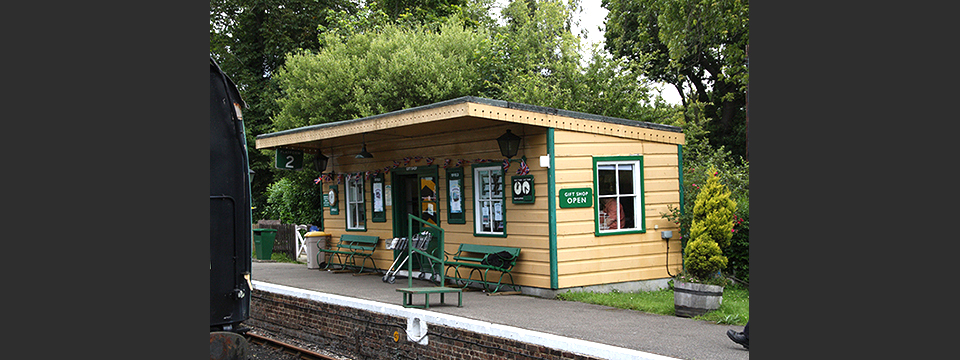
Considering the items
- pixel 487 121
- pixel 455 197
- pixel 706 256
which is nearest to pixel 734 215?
pixel 706 256

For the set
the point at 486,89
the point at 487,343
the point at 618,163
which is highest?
the point at 486,89

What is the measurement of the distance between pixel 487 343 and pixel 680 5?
656 inches

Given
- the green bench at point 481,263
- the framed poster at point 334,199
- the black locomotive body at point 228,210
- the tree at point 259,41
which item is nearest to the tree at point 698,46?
the framed poster at point 334,199

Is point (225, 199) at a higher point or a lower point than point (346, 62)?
lower

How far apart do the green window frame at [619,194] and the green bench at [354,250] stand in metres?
4.90

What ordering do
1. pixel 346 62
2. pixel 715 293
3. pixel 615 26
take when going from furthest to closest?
pixel 615 26 < pixel 346 62 < pixel 715 293

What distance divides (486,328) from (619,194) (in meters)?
4.25

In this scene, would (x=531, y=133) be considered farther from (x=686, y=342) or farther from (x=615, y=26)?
(x=615, y=26)

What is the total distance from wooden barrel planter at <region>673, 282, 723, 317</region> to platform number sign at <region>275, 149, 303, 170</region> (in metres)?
9.18

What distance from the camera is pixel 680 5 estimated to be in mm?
22297

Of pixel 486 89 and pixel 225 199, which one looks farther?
pixel 486 89

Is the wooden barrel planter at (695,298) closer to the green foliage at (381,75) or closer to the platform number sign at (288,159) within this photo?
the platform number sign at (288,159)

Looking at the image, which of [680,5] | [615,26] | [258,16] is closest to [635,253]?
[680,5]

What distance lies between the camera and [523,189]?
11273 millimetres
